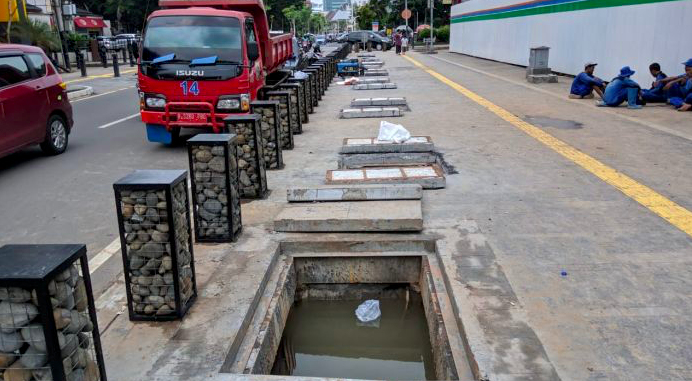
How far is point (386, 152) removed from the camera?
805 cm

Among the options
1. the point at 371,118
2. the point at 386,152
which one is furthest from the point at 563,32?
the point at 386,152

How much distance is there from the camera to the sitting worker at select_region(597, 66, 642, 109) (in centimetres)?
1238

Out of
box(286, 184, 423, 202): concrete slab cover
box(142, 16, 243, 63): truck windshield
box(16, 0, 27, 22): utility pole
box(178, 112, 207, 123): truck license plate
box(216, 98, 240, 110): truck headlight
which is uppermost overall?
box(16, 0, 27, 22): utility pole

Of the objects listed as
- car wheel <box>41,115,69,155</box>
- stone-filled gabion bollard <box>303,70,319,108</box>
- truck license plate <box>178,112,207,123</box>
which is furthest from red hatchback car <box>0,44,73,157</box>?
stone-filled gabion bollard <box>303,70,319,108</box>

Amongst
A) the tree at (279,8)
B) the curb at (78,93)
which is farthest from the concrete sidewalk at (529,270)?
the tree at (279,8)

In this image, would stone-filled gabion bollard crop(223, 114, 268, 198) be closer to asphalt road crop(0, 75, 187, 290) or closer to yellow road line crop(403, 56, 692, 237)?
asphalt road crop(0, 75, 187, 290)

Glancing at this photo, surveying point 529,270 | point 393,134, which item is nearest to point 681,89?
point 393,134

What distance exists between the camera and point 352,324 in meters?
→ 4.72

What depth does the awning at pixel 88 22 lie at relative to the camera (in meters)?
45.7

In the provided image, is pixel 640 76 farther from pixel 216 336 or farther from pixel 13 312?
pixel 13 312

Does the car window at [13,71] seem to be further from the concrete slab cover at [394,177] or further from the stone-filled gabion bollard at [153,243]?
the stone-filled gabion bollard at [153,243]

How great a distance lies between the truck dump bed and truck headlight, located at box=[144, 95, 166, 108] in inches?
115

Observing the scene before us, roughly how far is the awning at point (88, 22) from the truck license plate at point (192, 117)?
1676 inches

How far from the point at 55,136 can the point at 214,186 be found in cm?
588
